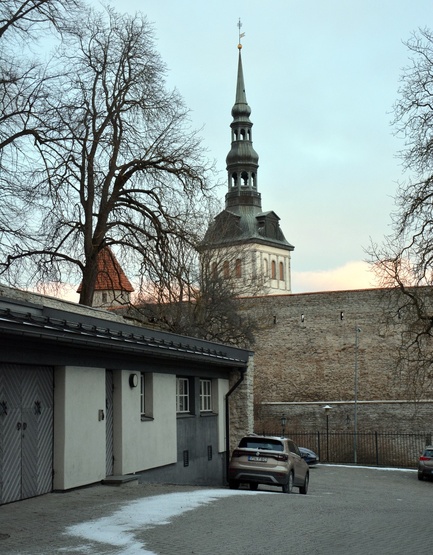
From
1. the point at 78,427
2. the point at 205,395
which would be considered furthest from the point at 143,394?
the point at 205,395

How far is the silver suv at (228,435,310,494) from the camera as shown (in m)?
17.3

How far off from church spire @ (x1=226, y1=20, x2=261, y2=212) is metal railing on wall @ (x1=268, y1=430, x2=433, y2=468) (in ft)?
171

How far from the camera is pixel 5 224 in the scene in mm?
18016

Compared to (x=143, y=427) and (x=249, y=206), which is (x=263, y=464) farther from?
(x=249, y=206)

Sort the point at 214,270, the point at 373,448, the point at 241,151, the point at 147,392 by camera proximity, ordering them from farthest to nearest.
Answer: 1. the point at 241,151
2. the point at 373,448
3. the point at 214,270
4. the point at 147,392

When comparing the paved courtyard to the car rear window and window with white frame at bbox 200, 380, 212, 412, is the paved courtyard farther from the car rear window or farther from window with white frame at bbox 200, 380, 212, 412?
window with white frame at bbox 200, 380, 212, 412

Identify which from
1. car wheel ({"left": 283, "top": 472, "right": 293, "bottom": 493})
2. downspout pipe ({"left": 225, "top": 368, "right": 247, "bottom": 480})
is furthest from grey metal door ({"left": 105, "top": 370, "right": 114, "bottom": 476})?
downspout pipe ({"left": 225, "top": 368, "right": 247, "bottom": 480})

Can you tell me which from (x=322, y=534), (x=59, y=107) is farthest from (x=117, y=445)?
(x=59, y=107)

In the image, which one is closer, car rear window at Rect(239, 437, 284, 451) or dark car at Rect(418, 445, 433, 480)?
car rear window at Rect(239, 437, 284, 451)

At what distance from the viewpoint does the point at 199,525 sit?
9.96 m

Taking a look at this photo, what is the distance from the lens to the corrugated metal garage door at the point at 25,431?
11.5 metres

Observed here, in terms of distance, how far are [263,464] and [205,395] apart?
3900 millimetres

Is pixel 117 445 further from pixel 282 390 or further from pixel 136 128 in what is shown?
pixel 282 390

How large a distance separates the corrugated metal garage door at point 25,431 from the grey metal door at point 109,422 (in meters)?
2.05
